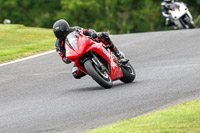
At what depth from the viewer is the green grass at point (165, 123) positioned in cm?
681

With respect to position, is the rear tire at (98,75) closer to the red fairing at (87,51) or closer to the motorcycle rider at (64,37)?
the red fairing at (87,51)

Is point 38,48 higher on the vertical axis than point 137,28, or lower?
higher

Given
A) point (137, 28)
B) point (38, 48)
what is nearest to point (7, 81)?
point (38, 48)

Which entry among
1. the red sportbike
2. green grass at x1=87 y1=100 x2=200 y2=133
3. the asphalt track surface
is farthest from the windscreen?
green grass at x1=87 y1=100 x2=200 y2=133

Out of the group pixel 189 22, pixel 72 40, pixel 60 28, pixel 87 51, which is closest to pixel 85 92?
pixel 87 51

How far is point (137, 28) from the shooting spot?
66.2 metres

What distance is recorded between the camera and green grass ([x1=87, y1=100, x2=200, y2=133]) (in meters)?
6.81

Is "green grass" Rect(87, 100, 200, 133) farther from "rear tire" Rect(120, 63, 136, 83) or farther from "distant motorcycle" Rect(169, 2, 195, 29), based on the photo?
"distant motorcycle" Rect(169, 2, 195, 29)

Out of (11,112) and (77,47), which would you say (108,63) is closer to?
(77,47)

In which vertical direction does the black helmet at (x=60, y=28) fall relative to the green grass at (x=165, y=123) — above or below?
below

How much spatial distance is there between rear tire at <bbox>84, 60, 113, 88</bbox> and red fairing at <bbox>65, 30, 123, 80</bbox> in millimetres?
193

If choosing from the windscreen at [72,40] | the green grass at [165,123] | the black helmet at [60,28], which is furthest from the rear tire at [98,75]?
the green grass at [165,123]

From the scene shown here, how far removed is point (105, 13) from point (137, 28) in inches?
162

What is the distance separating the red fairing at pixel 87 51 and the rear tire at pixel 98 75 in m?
0.19
